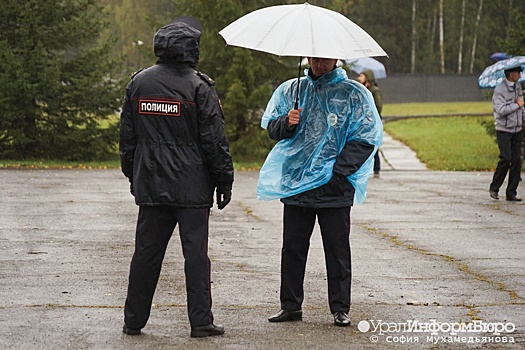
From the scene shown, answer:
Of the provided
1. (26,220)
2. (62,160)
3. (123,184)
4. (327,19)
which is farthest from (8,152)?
(327,19)

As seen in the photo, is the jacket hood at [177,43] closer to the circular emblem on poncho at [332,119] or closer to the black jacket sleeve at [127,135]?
the black jacket sleeve at [127,135]

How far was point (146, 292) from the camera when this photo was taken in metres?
6.68

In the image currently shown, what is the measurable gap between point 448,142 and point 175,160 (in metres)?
22.7

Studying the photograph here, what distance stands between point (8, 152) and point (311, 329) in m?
17.7

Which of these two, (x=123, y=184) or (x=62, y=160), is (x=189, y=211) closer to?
(x=123, y=184)

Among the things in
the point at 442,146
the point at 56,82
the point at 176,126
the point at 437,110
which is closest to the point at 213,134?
the point at 176,126

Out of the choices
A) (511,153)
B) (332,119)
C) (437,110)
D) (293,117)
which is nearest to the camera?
(293,117)

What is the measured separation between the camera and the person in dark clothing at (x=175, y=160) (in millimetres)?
6520

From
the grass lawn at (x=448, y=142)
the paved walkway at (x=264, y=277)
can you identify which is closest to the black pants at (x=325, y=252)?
the paved walkway at (x=264, y=277)

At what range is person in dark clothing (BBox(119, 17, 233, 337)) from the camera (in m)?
6.52

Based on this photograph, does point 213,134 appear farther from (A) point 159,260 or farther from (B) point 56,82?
(B) point 56,82

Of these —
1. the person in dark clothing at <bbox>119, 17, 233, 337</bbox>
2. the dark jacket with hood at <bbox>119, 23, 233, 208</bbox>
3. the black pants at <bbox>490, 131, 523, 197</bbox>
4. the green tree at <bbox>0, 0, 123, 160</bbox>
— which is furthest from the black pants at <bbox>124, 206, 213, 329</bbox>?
the green tree at <bbox>0, 0, 123, 160</bbox>

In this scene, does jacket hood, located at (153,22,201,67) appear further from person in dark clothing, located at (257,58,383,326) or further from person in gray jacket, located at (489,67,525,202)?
person in gray jacket, located at (489,67,525,202)

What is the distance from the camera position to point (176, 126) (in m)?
6.54
